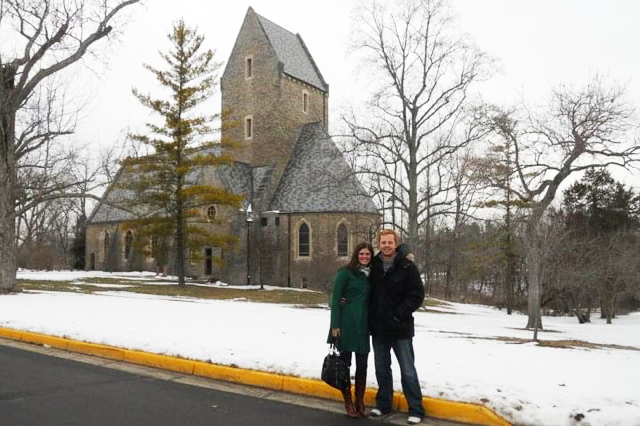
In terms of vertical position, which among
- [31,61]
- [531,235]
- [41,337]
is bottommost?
[41,337]

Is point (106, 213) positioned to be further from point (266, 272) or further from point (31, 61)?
point (31, 61)

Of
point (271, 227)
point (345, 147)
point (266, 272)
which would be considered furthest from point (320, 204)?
point (345, 147)

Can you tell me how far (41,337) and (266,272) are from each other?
84.1ft

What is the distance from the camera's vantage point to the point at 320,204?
112ft

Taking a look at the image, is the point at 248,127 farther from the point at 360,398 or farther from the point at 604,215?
the point at 360,398

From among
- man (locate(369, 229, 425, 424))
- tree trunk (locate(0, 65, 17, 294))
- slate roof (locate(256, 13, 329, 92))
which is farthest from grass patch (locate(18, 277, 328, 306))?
slate roof (locate(256, 13, 329, 92))

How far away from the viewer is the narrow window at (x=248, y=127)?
38.4m

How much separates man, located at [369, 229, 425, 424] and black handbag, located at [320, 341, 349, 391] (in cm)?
44

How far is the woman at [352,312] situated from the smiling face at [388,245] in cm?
16

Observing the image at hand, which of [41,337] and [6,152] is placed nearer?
[41,337]

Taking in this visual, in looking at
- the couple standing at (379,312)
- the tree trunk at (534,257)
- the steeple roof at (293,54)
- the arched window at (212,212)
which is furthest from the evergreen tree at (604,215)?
the couple standing at (379,312)

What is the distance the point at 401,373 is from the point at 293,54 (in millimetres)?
37563

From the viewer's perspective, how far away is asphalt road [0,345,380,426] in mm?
5371

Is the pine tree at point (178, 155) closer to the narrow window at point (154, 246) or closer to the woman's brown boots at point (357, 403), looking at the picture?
the narrow window at point (154, 246)
